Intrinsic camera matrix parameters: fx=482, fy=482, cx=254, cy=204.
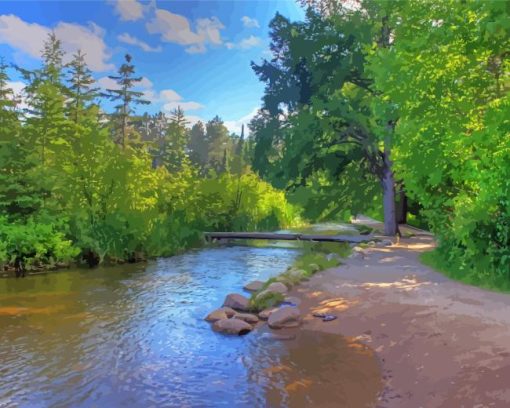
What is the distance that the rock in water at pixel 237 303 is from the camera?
12039mm

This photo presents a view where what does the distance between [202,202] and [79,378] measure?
2327 centimetres

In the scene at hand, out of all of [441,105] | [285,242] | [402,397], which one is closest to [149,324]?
[402,397]

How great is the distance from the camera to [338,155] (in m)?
26.6

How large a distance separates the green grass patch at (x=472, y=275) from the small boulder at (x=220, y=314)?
242 inches

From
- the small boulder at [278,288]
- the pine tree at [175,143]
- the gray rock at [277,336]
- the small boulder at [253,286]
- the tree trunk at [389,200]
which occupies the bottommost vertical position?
the gray rock at [277,336]

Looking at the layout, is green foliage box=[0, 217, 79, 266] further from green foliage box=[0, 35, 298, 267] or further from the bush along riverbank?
the bush along riverbank

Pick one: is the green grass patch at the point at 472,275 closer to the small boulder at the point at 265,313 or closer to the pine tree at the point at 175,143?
the small boulder at the point at 265,313

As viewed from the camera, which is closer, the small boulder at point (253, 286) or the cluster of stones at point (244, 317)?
the cluster of stones at point (244, 317)

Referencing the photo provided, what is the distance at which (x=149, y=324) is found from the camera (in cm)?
1107

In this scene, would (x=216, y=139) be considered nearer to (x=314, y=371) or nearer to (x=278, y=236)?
(x=278, y=236)

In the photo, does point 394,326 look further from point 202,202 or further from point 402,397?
point 202,202

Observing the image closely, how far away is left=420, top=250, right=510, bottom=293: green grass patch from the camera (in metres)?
11.5

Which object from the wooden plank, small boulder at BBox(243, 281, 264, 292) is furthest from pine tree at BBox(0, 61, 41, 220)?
the wooden plank

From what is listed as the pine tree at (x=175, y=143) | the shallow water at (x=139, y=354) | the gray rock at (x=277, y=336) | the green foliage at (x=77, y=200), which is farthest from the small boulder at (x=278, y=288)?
the pine tree at (x=175, y=143)
